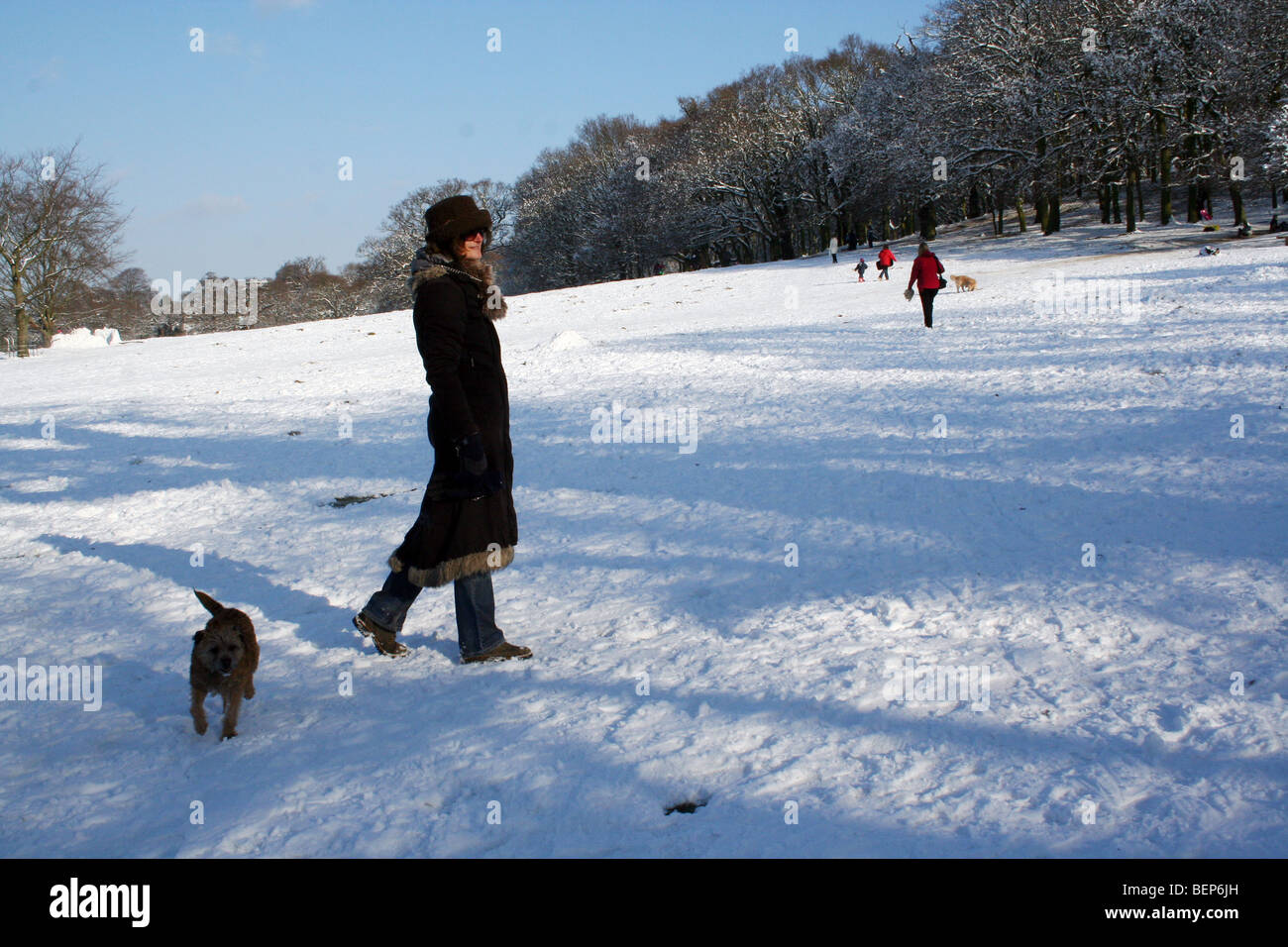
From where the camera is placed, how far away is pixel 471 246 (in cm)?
467

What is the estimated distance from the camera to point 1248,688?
3.93m

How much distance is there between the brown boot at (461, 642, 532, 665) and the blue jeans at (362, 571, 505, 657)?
0.8 inches

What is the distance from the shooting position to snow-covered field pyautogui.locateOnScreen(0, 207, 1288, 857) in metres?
3.30

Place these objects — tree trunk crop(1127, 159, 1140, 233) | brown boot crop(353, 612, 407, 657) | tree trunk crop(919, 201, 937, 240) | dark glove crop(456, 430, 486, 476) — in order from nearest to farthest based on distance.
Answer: dark glove crop(456, 430, 486, 476) < brown boot crop(353, 612, 407, 657) < tree trunk crop(1127, 159, 1140, 233) < tree trunk crop(919, 201, 937, 240)

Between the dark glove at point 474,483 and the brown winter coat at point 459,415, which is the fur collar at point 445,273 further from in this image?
the dark glove at point 474,483

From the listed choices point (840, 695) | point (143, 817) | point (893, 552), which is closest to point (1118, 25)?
point (893, 552)

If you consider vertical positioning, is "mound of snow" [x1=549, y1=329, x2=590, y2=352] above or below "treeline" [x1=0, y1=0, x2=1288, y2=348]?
below

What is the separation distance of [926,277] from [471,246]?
14.3 m

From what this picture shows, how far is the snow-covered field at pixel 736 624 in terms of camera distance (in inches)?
130

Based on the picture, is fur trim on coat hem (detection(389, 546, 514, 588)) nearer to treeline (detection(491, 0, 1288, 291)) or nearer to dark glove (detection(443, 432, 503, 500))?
dark glove (detection(443, 432, 503, 500))

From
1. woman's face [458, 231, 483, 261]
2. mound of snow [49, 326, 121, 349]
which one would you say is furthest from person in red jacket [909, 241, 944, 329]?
mound of snow [49, 326, 121, 349]

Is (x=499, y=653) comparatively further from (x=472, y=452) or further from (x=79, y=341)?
(x=79, y=341)

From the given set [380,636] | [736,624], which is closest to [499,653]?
[380,636]
